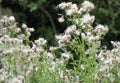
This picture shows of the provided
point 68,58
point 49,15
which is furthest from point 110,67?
point 49,15

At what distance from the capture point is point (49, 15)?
5199 millimetres

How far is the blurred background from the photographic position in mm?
5094

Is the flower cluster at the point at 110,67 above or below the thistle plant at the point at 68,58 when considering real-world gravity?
below

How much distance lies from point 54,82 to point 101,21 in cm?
282

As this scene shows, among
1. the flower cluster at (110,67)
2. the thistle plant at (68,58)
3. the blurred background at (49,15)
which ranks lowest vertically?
the flower cluster at (110,67)

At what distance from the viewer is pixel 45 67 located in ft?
8.32

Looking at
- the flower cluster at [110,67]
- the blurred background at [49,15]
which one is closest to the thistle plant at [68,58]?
the flower cluster at [110,67]

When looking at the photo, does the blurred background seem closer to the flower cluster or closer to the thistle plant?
the thistle plant

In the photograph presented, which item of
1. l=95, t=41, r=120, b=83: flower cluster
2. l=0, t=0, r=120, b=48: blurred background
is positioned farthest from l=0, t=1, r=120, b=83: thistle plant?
l=0, t=0, r=120, b=48: blurred background

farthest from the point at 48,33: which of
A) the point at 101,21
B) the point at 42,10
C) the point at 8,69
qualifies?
the point at 8,69

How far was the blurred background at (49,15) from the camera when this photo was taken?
16.7 feet

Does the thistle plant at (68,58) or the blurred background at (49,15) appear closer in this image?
the thistle plant at (68,58)

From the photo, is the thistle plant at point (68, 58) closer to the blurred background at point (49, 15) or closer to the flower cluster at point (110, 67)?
the flower cluster at point (110, 67)

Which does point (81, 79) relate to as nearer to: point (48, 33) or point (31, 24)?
point (48, 33)
